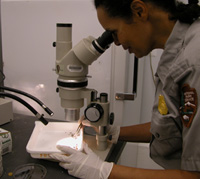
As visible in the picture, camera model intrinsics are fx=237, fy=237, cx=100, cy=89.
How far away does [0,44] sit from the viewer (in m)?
1.88

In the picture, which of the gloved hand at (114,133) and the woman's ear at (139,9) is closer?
the woman's ear at (139,9)

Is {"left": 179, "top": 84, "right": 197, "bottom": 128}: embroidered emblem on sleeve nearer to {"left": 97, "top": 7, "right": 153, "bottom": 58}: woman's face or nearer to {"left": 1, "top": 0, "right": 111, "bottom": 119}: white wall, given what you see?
{"left": 97, "top": 7, "right": 153, "bottom": 58}: woman's face

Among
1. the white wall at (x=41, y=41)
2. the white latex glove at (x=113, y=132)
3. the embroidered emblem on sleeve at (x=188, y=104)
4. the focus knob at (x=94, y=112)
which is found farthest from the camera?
the white wall at (x=41, y=41)

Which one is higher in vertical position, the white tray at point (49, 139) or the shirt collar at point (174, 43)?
the shirt collar at point (174, 43)

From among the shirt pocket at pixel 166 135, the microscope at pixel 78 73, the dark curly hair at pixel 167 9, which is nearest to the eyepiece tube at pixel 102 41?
the microscope at pixel 78 73

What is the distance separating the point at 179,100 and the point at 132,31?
31 cm

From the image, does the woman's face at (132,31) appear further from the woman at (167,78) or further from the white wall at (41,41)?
the white wall at (41,41)

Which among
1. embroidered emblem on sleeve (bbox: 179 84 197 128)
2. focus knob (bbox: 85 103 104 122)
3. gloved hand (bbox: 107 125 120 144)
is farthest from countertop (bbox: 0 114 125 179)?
embroidered emblem on sleeve (bbox: 179 84 197 128)

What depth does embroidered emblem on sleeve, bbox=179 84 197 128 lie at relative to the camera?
694 mm

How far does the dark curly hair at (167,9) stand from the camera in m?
0.84

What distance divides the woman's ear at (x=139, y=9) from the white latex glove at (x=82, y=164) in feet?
1.90

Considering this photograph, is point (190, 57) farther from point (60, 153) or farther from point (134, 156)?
point (134, 156)

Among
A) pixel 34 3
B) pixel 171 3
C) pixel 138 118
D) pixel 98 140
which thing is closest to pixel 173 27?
pixel 171 3

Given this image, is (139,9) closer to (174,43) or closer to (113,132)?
(174,43)
